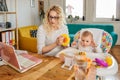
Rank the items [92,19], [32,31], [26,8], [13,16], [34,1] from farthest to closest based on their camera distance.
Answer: [92,19] < [34,1] < [26,8] < [32,31] < [13,16]

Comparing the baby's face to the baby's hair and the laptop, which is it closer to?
the baby's hair

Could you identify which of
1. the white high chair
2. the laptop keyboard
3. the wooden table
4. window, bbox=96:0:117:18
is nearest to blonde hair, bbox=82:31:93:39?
the white high chair

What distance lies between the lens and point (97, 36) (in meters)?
2.00

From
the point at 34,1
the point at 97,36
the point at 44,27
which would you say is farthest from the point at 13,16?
the point at 97,36

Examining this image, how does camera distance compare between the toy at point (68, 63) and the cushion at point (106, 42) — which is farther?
the cushion at point (106, 42)

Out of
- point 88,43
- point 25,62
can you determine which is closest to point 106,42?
point 88,43

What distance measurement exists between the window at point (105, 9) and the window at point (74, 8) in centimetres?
58

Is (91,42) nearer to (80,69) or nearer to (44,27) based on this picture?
(44,27)

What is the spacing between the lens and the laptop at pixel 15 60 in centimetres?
125

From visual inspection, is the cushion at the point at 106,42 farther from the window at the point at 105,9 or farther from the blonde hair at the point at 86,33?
the window at the point at 105,9

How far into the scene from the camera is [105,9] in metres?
5.91

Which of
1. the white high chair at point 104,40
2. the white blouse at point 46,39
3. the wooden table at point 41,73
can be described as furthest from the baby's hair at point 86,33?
the wooden table at point 41,73

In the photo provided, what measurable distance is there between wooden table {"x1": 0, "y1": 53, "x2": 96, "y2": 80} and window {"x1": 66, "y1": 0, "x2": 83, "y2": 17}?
4721 millimetres

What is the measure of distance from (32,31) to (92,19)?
88.4 inches
